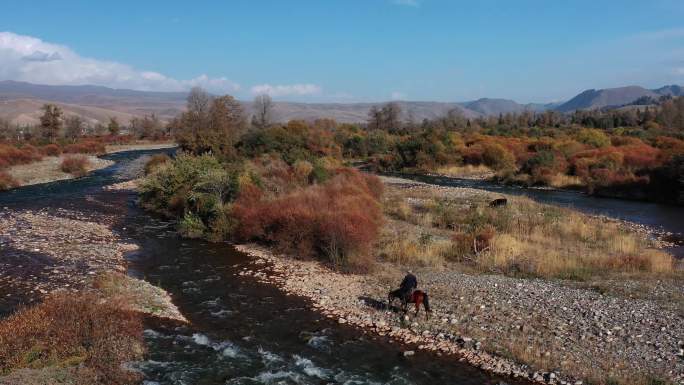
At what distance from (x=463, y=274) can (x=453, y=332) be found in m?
5.35

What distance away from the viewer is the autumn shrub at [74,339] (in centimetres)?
1046

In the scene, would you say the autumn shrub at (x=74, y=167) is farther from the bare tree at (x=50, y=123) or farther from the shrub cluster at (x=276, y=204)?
the bare tree at (x=50, y=123)

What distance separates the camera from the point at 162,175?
32.0 meters

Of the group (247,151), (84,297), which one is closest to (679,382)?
(84,297)

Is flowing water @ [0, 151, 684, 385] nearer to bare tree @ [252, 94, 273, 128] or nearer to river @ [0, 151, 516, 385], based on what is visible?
river @ [0, 151, 516, 385]

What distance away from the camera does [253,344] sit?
1315 cm

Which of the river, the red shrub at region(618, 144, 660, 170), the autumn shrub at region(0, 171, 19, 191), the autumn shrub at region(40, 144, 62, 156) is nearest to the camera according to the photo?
the river

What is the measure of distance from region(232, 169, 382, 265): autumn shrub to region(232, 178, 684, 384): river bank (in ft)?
5.03

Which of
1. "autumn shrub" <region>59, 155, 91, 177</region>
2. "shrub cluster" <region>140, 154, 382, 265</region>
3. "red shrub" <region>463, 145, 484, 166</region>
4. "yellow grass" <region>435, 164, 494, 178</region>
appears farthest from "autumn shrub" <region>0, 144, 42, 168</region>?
"red shrub" <region>463, 145, 484, 166</region>

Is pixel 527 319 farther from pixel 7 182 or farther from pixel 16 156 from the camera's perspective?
pixel 16 156

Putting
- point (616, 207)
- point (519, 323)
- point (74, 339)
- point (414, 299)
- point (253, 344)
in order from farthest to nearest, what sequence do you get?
point (616, 207)
point (414, 299)
point (519, 323)
point (253, 344)
point (74, 339)

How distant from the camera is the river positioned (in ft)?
37.8

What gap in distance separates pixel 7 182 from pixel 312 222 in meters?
31.4

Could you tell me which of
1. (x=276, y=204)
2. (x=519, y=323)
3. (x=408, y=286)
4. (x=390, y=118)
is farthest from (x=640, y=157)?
(x=390, y=118)
